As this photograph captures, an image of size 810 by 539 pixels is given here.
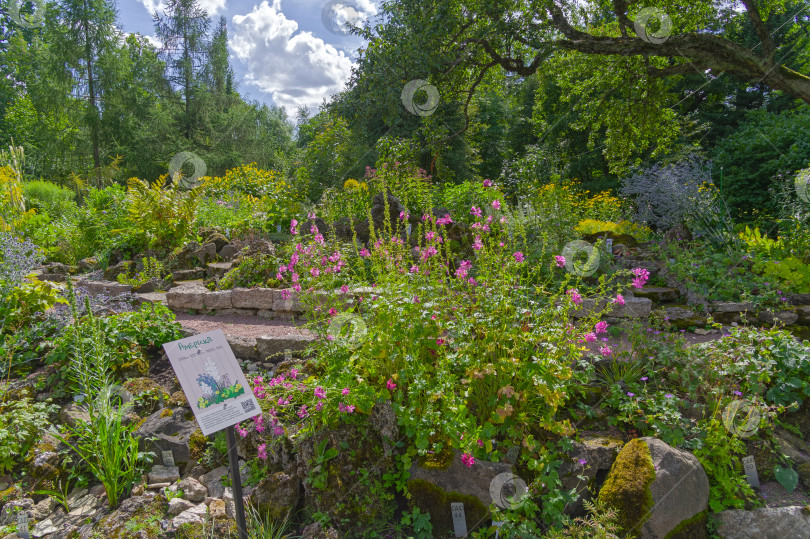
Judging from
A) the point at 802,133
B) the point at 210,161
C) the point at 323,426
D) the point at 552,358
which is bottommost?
the point at 323,426

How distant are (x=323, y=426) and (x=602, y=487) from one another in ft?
4.93

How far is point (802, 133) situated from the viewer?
843 centimetres

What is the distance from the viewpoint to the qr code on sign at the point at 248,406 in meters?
2.03

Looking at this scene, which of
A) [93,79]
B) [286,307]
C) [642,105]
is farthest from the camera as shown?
[93,79]

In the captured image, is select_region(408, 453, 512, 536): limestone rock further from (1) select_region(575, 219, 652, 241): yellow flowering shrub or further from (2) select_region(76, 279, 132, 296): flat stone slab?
(2) select_region(76, 279, 132, 296): flat stone slab

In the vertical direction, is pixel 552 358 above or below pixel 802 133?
below

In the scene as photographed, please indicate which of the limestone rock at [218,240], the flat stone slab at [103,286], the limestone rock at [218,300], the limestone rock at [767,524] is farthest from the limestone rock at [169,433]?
Result: the limestone rock at [218,240]

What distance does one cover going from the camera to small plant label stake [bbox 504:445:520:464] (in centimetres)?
251

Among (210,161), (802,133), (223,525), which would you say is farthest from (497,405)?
(210,161)

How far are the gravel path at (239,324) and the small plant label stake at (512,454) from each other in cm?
276

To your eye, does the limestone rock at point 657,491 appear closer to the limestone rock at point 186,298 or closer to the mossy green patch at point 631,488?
the mossy green patch at point 631,488

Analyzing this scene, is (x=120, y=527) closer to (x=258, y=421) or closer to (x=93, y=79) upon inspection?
(x=258, y=421)

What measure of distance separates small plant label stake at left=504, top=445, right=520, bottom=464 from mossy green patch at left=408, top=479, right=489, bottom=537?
0.96 feet

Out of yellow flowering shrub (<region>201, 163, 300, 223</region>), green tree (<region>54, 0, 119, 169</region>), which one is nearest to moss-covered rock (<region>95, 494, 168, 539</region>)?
yellow flowering shrub (<region>201, 163, 300, 223</region>)
